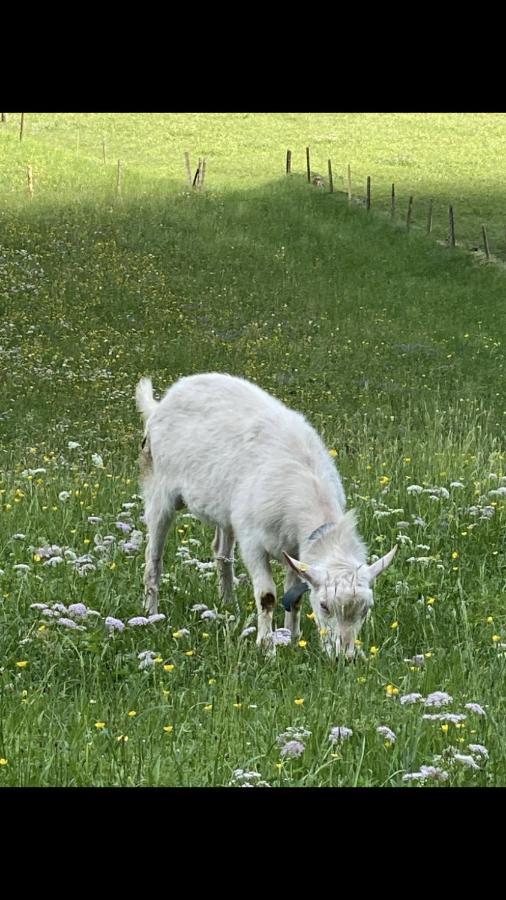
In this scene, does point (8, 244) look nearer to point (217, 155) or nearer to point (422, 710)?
point (217, 155)

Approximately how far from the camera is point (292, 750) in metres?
4.71

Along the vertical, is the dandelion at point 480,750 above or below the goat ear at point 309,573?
above

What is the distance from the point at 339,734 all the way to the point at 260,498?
309 cm

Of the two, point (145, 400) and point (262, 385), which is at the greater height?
point (145, 400)

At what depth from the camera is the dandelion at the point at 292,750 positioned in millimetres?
4629

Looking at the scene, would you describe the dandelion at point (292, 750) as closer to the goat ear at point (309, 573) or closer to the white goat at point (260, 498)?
the white goat at point (260, 498)

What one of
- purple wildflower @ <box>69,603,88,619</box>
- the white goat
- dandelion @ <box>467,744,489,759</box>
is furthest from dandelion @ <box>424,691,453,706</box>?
purple wildflower @ <box>69,603,88,619</box>

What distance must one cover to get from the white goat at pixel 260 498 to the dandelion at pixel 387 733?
127cm

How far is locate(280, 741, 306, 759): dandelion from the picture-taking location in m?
4.63

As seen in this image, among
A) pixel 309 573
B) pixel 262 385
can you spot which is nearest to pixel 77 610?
pixel 309 573

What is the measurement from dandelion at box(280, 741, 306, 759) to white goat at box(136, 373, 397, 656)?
1.53m

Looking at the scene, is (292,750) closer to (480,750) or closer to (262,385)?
(480,750)

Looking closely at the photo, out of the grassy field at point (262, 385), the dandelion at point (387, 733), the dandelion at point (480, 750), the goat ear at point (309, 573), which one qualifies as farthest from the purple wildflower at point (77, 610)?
the dandelion at point (480, 750)

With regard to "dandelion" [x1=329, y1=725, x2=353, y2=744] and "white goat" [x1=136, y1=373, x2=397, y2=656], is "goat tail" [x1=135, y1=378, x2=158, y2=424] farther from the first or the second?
"dandelion" [x1=329, y1=725, x2=353, y2=744]
